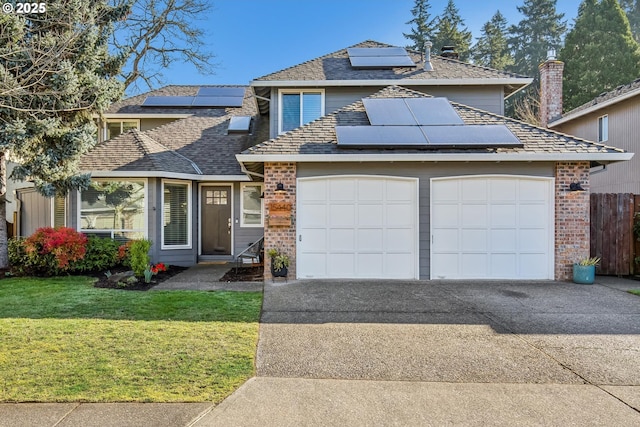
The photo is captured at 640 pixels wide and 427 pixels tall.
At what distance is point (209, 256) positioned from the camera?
452 inches

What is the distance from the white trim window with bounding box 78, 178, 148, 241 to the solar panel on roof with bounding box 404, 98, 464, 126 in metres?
7.34

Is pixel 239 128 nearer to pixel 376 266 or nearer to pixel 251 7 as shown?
pixel 251 7

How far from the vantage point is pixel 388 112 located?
887 cm

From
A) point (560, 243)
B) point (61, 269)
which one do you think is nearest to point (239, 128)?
point (61, 269)

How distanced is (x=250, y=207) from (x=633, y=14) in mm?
45037

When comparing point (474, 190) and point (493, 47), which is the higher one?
point (493, 47)

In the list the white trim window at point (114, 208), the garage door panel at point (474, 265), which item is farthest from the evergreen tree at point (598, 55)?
the white trim window at point (114, 208)

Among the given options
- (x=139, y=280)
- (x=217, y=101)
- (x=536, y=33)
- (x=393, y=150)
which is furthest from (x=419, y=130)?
(x=536, y=33)

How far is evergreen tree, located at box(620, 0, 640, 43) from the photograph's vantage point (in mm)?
35156

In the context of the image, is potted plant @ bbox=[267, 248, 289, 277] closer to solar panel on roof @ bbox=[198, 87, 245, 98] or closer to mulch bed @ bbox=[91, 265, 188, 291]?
mulch bed @ bbox=[91, 265, 188, 291]

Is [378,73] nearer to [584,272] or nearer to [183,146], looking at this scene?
[183,146]

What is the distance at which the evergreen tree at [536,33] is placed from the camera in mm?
35812

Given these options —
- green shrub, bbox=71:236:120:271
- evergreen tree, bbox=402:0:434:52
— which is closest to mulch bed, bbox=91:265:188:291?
green shrub, bbox=71:236:120:271

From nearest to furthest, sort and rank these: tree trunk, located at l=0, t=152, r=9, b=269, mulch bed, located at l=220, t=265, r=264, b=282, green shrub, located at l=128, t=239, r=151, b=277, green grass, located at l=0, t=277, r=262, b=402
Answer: green grass, located at l=0, t=277, r=262, b=402 → green shrub, located at l=128, t=239, r=151, b=277 → mulch bed, located at l=220, t=265, r=264, b=282 → tree trunk, located at l=0, t=152, r=9, b=269
